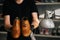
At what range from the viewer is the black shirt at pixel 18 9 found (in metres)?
1.22

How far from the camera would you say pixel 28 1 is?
1.22 meters

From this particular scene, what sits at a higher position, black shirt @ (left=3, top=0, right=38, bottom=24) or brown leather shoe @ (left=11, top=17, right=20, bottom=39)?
black shirt @ (left=3, top=0, right=38, bottom=24)

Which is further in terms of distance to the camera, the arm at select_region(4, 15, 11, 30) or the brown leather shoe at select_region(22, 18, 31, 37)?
the arm at select_region(4, 15, 11, 30)

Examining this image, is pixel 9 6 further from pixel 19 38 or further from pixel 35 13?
pixel 19 38

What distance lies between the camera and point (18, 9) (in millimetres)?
1233

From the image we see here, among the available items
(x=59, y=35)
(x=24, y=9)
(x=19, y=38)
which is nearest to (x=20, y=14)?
(x=24, y=9)

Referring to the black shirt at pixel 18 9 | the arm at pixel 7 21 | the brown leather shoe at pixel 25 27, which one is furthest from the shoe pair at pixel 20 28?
the black shirt at pixel 18 9

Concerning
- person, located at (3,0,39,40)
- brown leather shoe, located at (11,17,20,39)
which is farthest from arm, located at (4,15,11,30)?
brown leather shoe, located at (11,17,20,39)

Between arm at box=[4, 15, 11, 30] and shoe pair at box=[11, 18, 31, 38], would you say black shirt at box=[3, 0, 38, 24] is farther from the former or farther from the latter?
shoe pair at box=[11, 18, 31, 38]

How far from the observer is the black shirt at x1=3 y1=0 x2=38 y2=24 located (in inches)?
48.0

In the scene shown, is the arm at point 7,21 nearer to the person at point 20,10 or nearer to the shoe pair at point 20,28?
the person at point 20,10

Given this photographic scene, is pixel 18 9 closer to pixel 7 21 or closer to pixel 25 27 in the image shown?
pixel 7 21

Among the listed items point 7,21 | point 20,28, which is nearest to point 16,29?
point 20,28

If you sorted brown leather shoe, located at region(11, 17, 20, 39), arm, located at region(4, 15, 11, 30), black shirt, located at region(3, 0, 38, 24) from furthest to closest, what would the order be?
1. black shirt, located at region(3, 0, 38, 24)
2. arm, located at region(4, 15, 11, 30)
3. brown leather shoe, located at region(11, 17, 20, 39)
